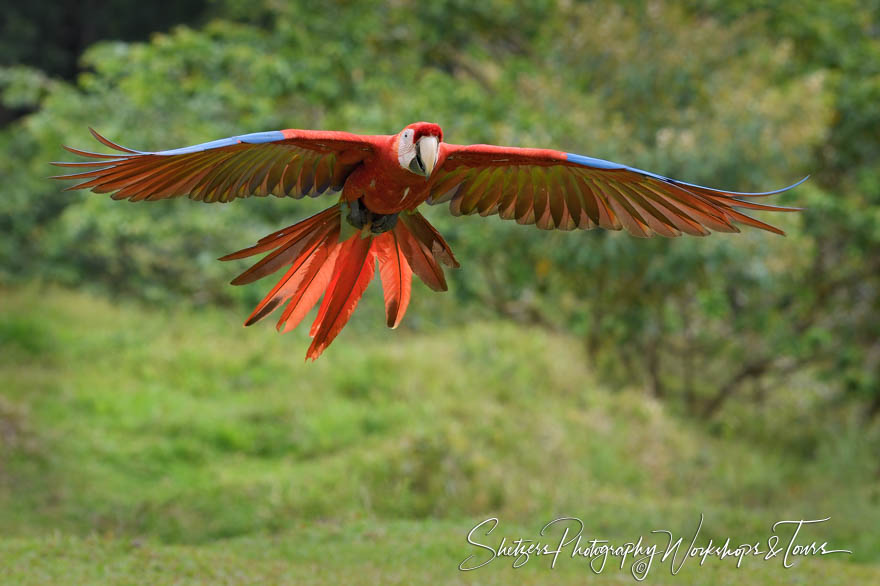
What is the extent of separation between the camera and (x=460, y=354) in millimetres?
6859

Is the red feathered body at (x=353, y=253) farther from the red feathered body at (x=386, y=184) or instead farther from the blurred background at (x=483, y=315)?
the blurred background at (x=483, y=315)

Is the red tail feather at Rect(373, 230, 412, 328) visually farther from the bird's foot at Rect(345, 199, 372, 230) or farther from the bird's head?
the bird's head

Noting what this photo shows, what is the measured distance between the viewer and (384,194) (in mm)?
2633

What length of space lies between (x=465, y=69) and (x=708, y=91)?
125 inches

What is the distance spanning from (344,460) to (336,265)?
2693 mm

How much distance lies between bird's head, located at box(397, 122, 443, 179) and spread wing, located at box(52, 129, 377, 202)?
151 millimetres

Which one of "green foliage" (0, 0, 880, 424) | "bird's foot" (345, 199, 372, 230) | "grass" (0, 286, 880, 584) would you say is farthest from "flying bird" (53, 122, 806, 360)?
"green foliage" (0, 0, 880, 424)

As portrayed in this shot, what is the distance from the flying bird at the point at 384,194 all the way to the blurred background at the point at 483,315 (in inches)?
61.6

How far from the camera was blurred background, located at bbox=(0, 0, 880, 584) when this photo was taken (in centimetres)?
513

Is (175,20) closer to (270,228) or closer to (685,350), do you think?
(270,228)

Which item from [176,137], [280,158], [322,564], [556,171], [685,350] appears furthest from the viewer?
[685,350]

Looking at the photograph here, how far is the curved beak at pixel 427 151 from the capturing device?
2.48 meters

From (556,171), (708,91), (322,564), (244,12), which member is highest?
(244,12)

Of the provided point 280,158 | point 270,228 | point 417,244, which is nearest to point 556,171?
point 417,244
